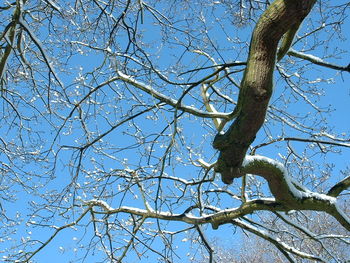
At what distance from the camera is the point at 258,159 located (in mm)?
3393

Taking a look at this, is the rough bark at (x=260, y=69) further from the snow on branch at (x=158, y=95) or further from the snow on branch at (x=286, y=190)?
the snow on branch at (x=158, y=95)

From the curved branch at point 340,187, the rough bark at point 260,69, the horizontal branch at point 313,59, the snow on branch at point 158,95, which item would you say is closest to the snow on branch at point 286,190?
the curved branch at point 340,187

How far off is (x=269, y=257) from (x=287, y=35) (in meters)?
12.6

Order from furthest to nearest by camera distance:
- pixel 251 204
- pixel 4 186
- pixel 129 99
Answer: pixel 4 186 < pixel 129 99 < pixel 251 204

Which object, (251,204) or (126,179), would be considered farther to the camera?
(126,179)

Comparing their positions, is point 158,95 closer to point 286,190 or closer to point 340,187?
point 286,190

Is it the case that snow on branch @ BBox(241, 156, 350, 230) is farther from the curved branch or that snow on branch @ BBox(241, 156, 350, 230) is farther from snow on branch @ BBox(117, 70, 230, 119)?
snow on branch @ BBox(117, 70, 230, 119)

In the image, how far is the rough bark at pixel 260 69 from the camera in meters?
2.46

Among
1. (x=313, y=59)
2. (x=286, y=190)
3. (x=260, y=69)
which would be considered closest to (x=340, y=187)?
(x=286, y=190)

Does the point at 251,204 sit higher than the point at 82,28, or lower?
lower

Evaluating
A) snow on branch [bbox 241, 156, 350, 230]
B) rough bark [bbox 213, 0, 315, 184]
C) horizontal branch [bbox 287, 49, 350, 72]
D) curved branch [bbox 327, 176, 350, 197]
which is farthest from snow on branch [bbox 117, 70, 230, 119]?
horizontal branch [bbox 287, 49, 350, 72]

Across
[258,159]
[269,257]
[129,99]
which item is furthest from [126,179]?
[269,257]

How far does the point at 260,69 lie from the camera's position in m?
2.61

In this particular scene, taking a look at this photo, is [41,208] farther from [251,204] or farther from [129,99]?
[251,204]
